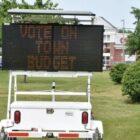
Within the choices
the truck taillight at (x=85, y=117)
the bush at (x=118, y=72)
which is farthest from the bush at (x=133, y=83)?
the bush at (x=118, y=72)

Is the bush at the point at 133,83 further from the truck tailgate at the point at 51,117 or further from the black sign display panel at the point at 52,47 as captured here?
the truck tailgate at the point at 51,117

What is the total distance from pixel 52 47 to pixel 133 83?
8.13m

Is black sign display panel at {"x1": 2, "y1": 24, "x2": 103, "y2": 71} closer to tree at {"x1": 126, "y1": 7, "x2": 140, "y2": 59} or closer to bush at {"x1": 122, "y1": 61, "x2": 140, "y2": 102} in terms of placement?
bush at {"x1": 122, "y1": 61, "x2": 140, "y2": 102}

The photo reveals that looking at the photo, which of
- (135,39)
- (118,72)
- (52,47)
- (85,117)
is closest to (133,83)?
(52,47)

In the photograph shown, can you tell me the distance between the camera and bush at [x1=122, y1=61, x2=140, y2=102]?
59.8ft

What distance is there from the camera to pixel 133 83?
1823cm

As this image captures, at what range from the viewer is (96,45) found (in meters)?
10.5

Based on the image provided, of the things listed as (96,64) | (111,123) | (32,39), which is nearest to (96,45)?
(96,64)

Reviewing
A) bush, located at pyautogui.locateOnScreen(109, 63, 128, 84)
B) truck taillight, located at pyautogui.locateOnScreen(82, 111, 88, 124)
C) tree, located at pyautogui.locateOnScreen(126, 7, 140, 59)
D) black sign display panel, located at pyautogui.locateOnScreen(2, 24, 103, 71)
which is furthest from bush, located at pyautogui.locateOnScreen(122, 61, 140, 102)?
tree, located at pyautogui.locateOnScreen(126, 7, 140, 59)

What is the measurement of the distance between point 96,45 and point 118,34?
331 ft

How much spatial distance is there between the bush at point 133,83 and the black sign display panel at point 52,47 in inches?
304

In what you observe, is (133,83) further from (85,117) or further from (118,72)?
(118,72)

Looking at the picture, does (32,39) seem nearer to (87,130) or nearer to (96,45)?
(96,45)

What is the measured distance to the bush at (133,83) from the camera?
18.2 m
